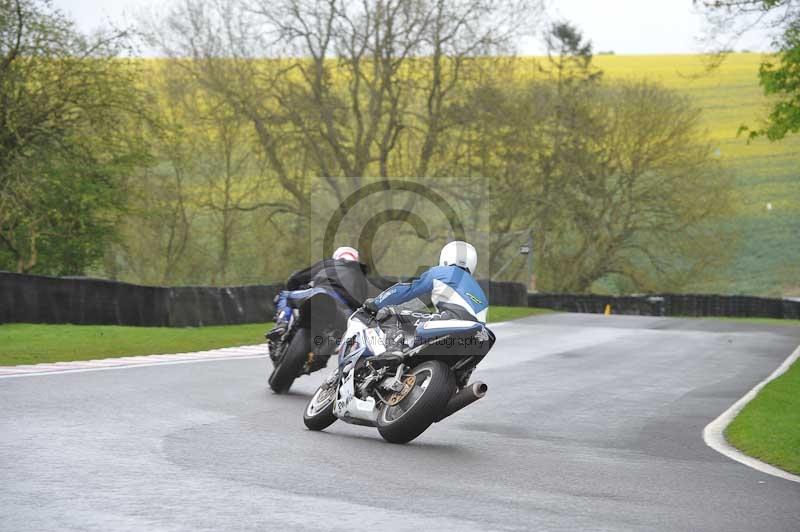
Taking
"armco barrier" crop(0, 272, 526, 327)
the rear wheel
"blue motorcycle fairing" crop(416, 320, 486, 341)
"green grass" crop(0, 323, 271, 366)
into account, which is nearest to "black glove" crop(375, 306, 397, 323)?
"blue motorcycle fairing" crop(416, 320, 486, 341)

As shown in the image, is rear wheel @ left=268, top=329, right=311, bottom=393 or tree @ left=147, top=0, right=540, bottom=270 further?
tree @ left=147, top=0, right=540, bottom=270

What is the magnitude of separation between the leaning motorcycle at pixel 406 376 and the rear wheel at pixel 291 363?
2.61 meters

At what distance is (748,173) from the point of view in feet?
286

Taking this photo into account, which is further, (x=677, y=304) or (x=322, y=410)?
(x=677, y=304)

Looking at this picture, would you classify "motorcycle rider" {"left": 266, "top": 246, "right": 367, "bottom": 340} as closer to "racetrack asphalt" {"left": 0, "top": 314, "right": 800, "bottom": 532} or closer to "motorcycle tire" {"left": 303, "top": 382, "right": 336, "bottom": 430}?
"racetrack asphalt" {"left": 0, "top": 314, "right": 800, "bottom": 532}

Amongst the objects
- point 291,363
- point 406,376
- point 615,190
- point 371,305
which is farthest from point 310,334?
point 615,190

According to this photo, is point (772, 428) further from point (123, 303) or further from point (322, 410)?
point (123, 303)

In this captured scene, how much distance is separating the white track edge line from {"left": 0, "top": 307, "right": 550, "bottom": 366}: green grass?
30.1ft

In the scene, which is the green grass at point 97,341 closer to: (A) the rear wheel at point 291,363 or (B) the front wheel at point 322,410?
(A) the rear wheel at point 291,363

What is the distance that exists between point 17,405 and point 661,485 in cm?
601

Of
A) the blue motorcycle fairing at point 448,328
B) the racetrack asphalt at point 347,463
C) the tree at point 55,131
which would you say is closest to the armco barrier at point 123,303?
the racetrack asphalt at point 347,463

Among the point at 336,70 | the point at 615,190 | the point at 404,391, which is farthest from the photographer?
the point at 615,190

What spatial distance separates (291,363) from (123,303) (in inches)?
423

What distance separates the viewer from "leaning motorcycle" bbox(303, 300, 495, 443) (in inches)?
372
